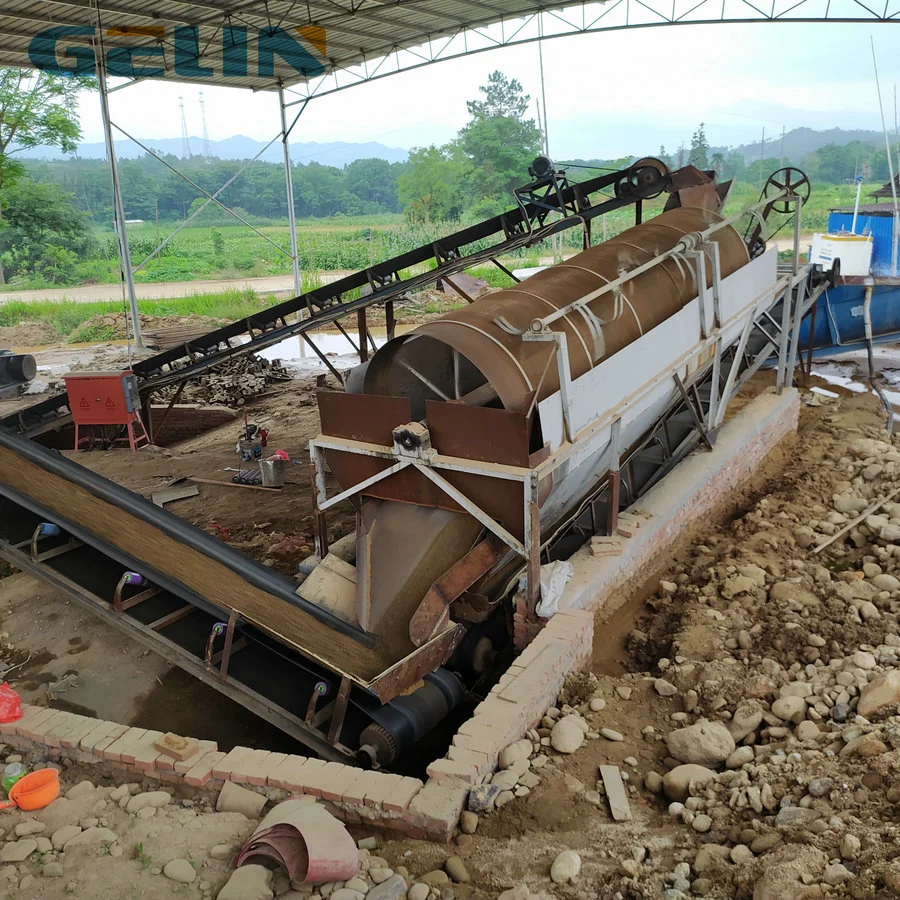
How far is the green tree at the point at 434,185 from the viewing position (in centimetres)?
4641

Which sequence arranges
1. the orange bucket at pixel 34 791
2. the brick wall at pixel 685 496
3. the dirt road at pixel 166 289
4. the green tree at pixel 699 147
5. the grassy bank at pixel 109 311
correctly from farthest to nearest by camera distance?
the green tree at pixel 699 147 → the dirt road at pixel 166 289 → the grassy bank at pixel 109 311 → the brick wall at pixel 685 496 → the orange bucket at pixel 34 791

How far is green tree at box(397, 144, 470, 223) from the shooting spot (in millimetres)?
46406

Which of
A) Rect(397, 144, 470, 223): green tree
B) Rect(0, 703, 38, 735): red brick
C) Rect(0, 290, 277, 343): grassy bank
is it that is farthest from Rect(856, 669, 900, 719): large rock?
Rect(397, 144, 470, 223): green tree

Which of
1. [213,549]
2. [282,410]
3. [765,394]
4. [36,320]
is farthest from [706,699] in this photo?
[36,320]

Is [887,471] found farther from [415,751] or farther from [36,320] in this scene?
[36,320]

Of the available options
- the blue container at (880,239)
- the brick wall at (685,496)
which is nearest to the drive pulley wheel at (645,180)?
the brick wall at (685,496)

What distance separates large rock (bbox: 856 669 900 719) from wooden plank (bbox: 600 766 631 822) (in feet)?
5.02

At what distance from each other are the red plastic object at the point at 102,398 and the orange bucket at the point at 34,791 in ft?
26.3

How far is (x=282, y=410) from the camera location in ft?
47.9

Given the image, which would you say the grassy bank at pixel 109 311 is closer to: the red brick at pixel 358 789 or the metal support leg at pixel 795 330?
the metal support leg at pixel 795 330

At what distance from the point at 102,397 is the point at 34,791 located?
8286 millimetres

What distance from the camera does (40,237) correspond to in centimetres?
3731

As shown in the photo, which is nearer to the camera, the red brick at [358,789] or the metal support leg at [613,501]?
the red brick at [358,789]

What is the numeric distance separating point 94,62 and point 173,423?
273 inches
